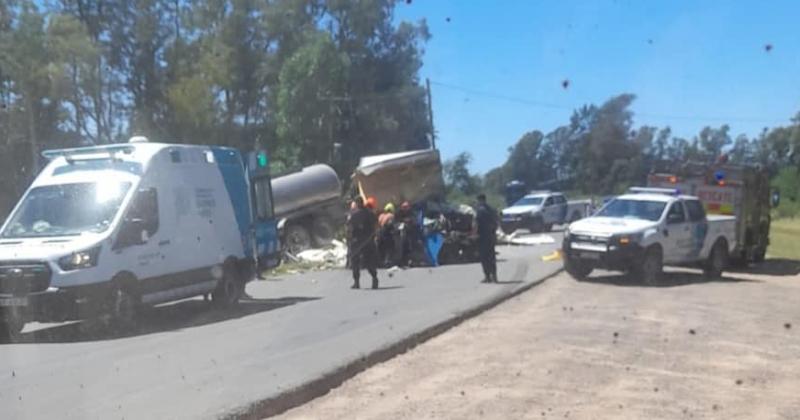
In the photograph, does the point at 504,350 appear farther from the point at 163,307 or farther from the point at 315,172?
the point at 315,172

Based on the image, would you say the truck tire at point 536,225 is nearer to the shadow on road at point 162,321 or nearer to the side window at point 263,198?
the side window at point 263,198

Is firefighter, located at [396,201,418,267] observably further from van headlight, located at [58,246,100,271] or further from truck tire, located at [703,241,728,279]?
van headlight, located at [58,246,100,271]

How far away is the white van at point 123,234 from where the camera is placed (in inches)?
518

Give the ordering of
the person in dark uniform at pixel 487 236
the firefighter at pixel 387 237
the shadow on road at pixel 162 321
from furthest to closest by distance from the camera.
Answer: the firefighter at pixel 387 237
the person in dark uniform at pixel 487 236
the shadow on road at pixel 162 321

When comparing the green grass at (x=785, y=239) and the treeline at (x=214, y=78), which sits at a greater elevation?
the treeline at (x=214, y=78)

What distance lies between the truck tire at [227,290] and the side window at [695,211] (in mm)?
10030

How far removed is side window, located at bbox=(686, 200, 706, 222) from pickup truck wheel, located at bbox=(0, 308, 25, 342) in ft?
45.6

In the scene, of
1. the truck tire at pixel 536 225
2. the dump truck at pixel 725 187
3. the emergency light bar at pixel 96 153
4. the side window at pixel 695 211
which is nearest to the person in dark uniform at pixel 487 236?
the side window at pixel 695 211

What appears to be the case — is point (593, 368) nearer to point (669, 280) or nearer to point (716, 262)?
point (669, 280)

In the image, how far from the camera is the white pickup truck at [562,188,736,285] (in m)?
20.0

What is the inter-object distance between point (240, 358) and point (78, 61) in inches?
1356

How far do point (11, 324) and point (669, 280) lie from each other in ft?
44.4

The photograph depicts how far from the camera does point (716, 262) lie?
22.9 meters

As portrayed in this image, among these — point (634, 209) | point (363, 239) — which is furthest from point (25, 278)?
point (634, 209)
